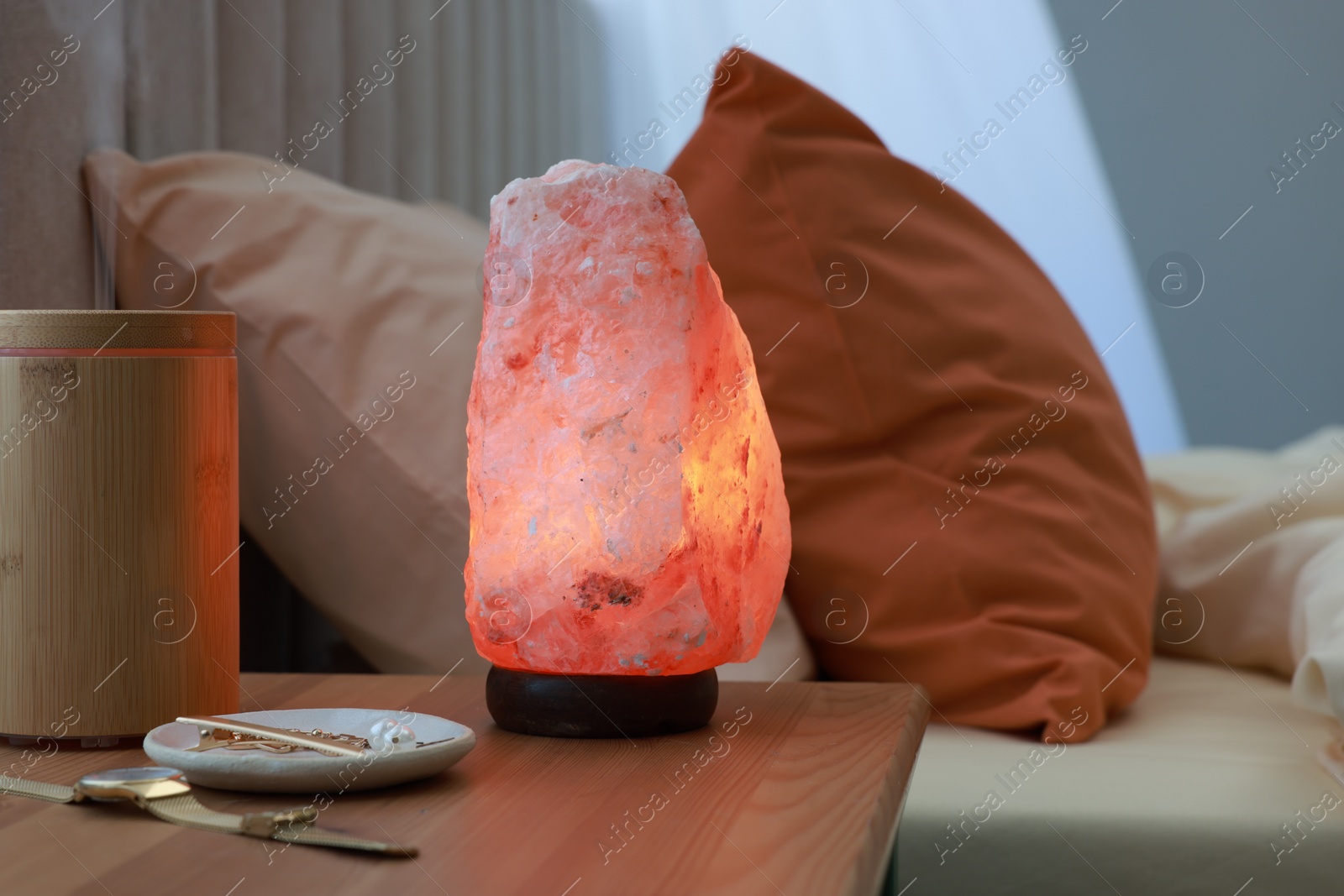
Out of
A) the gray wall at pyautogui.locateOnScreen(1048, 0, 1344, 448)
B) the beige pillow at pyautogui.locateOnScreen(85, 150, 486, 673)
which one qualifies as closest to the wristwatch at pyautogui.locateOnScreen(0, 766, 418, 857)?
Result: the beige pillow at pyautogui.locateOnScreen(85, 150, 486, 673)

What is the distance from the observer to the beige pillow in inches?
40.8

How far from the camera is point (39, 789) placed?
0.55 metres

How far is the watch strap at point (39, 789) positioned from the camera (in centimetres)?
54

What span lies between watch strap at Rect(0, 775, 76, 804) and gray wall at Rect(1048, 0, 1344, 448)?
87.5 inches

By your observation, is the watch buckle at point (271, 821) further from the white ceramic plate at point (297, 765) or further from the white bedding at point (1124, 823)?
the white bedding at point (1124, 823)

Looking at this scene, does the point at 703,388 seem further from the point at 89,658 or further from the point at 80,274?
the point at 80,274

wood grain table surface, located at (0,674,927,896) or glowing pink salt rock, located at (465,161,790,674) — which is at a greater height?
glowing pink salt rock, located at (465,161,790,674)

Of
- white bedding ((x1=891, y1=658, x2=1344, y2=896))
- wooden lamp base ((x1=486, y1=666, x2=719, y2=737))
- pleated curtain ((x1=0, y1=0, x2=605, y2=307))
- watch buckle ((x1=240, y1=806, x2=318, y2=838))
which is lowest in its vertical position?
white bedding ((x1=891, y1=658, x2=1344, y2=896))

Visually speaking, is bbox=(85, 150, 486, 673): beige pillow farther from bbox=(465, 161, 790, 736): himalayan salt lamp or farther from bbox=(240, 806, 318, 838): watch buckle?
bbox=(240, 806, 318, 838): watch buckle

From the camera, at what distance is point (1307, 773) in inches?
35.4

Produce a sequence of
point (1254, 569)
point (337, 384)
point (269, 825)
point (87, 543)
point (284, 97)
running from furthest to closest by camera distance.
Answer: point (284, 97)
point (1254, 569)
point (337, 384)
point (87, 543)
point (269, 825)

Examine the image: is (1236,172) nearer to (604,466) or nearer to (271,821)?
(604,466)

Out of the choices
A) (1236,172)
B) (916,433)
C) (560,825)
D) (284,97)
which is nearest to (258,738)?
(560,825)

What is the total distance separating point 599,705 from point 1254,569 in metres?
0.86
